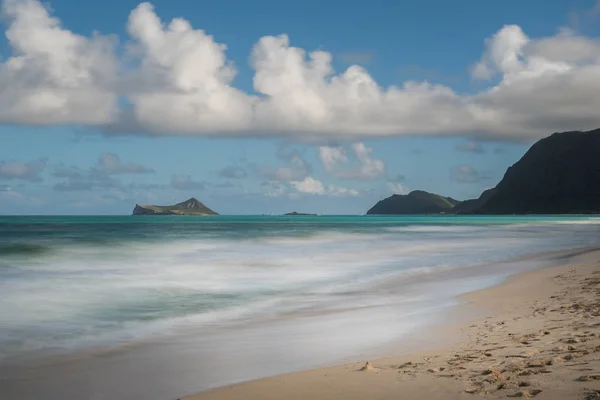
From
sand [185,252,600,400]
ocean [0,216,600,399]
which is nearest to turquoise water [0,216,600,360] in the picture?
ocean [0,216,600,399]

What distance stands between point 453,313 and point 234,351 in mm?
5487

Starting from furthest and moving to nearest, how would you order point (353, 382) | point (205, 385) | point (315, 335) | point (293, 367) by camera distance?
point (315, 335) < point (293, 367) < point (205, 385) < point (353, 382)

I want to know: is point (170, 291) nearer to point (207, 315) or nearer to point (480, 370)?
point (207, 315)

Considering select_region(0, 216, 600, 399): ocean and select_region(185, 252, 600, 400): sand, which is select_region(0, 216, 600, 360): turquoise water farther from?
select_region(185, 252, 600, 400): sand

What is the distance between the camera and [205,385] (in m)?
7.24

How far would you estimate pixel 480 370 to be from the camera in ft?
21.8

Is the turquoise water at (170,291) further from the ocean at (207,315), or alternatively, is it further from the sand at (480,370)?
the sand at (480,370)

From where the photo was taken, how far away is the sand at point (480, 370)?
5824mm

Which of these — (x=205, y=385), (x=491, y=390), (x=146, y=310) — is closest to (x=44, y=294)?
(x=146, y=310)

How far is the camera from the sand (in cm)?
582

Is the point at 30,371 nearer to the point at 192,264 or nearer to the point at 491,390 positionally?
the point at 491,390

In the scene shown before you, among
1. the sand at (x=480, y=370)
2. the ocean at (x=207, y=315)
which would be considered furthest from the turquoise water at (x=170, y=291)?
the sand at (x=480, y=370)

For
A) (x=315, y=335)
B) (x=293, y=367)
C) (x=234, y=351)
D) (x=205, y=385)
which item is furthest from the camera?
(x=315, y=335)

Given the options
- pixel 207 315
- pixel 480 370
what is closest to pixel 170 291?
pixel 207 315
